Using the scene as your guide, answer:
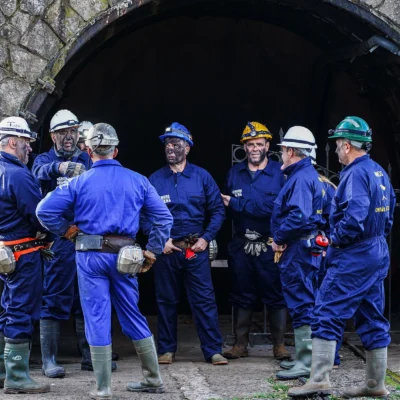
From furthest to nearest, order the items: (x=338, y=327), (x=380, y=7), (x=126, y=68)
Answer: (x=126, y=68) < (x=380, y=7) < (x=338, y=327)

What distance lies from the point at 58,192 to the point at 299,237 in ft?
6.80

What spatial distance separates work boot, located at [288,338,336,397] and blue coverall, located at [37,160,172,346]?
1.24 metres

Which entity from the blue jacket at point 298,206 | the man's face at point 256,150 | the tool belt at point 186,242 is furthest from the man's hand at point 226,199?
the blue jacket at point 298,206

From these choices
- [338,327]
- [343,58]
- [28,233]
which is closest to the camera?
[338,327]

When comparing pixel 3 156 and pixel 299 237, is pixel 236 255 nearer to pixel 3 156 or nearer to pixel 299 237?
pixel 299 237

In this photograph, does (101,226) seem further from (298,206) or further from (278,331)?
(278,331)

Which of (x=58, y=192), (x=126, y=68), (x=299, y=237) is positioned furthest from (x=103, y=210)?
(x=126, y=68)

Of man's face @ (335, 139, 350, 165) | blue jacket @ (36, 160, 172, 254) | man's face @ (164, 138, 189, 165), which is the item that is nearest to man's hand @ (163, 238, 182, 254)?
man's face @ (164, 138, 189, 165)

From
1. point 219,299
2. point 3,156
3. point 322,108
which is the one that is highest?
point 322,108

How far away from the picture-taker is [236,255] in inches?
336

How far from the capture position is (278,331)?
8.45 meters

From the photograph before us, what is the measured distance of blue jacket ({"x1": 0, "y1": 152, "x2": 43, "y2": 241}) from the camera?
279 inches

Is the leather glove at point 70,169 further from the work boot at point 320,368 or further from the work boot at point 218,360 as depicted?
the work boot at point 320,368

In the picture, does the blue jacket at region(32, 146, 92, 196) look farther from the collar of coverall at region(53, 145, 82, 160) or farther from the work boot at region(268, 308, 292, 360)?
the work boot at region(268, 308, 292, 360)
